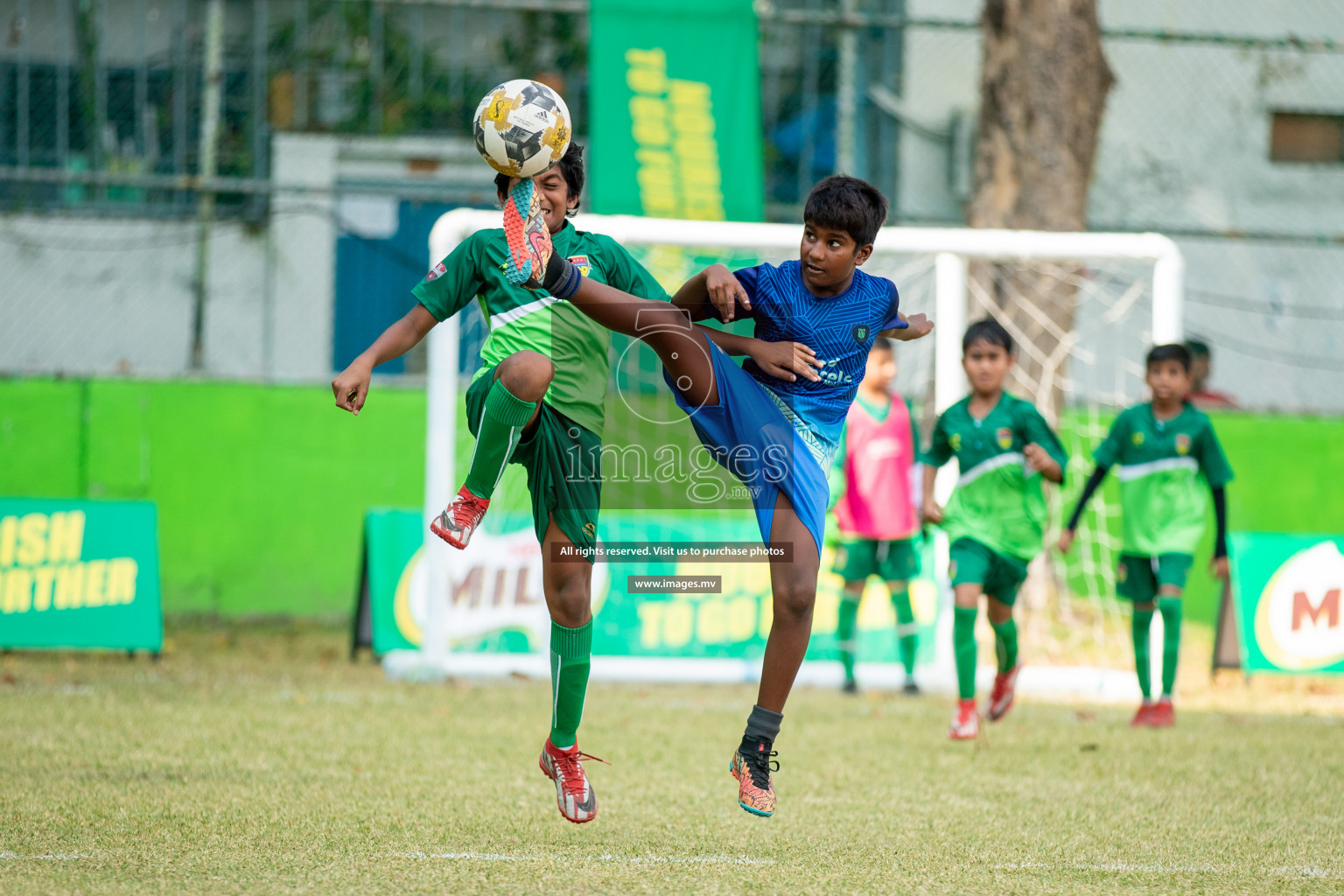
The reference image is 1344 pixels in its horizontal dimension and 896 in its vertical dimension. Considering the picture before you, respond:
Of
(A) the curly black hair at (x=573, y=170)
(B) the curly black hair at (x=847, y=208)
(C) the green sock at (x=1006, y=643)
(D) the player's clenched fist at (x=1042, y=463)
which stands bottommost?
(C) the green sock at (x=1006, y=643)

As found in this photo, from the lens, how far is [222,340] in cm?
1205

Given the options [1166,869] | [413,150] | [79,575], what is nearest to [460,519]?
[1166,869]

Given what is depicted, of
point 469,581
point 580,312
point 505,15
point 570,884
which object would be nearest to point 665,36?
point 505,15

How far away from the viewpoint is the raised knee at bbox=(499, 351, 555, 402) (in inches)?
159

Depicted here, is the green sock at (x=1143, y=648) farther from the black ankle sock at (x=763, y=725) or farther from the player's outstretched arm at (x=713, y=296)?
the player's outstretched arm at (x=713, y=296)

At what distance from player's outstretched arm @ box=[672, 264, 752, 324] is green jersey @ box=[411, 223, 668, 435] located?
0.19 meters

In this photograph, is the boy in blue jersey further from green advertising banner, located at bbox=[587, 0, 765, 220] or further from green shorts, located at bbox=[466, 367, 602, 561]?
green advertising banner, located at bbox=[587, 0, 765, 220]

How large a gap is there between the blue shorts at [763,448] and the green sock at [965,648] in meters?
2.57

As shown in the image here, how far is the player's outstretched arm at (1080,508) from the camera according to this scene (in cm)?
686

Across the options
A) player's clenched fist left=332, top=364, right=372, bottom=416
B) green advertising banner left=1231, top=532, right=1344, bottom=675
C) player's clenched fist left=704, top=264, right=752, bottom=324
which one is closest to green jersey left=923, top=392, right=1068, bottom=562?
green advertising banner left=1231, top=532, right=1344, bottom=675

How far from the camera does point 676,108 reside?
10508 mm

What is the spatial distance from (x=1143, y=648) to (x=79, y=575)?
6.04 metres

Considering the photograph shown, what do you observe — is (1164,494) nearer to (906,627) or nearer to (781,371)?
(906,627)

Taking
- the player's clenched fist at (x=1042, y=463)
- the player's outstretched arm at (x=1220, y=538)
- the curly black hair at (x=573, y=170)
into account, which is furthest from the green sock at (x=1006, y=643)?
the curly black hair at (x=573, y=170)
